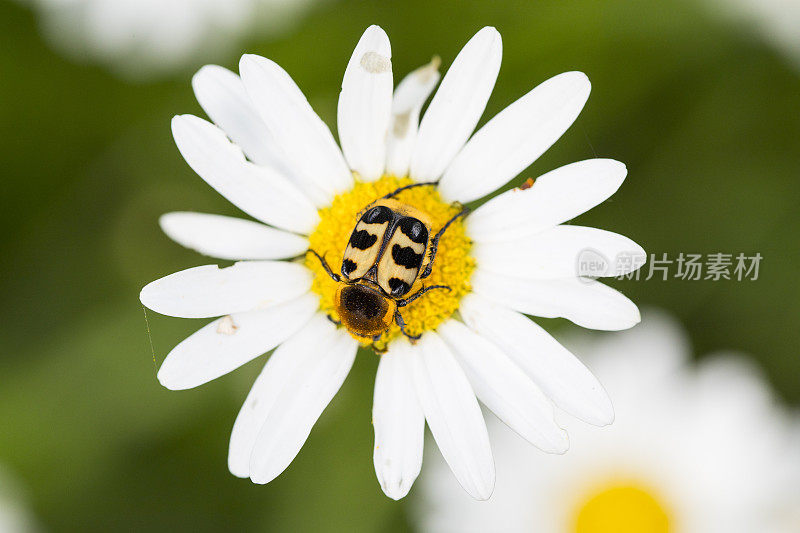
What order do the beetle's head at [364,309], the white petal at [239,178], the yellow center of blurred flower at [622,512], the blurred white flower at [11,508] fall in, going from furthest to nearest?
the blurred white flower at [11,508] → the yellow center of blurred flower at [622,512] → the beetle's head at [364,309] → the white petal at [239,178]

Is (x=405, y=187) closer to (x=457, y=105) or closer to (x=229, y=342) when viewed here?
(x=457, y=105)

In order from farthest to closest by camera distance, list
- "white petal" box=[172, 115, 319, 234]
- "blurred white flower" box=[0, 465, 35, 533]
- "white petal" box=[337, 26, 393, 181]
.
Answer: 1. "blurred white flower" box=[0, 465, 35, 533]
2. "white petal" box=[172, 115, 319, 234]
3. "white petal" box=[337, 26, 393, 181]

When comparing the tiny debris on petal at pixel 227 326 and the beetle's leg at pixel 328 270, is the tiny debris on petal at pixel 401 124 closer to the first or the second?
the beetle's leg at pixel 328 270

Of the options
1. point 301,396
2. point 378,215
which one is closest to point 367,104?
point 378,215

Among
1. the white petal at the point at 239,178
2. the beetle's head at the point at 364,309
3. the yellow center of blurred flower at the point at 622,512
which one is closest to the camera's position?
the white petal at the point at 239,178

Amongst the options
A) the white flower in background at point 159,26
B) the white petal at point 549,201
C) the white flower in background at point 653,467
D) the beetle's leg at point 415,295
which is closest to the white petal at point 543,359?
the beetle's leg at point 415,295

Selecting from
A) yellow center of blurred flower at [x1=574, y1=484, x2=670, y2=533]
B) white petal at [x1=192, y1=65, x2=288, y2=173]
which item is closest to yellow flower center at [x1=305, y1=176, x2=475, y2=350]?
white petal at [x1=192, y1=65, x2=288, y2=173]

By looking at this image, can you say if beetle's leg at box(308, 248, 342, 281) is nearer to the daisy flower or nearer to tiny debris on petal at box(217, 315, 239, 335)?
the daisy flower
